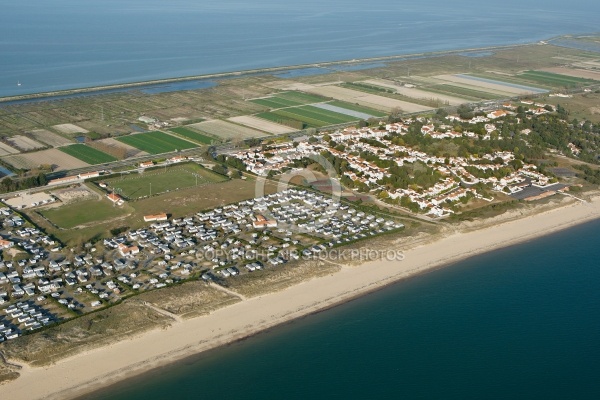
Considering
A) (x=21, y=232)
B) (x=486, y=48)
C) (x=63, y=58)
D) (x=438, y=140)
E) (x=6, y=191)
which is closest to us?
(x=21, y=232)

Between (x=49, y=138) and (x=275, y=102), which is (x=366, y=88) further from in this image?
(x=49, y=138)

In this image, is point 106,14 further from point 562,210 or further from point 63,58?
point 562,210

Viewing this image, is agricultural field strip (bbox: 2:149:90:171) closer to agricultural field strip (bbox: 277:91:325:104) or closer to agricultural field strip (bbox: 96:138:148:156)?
agricultural field strip (bbox: 96:138:148:156)

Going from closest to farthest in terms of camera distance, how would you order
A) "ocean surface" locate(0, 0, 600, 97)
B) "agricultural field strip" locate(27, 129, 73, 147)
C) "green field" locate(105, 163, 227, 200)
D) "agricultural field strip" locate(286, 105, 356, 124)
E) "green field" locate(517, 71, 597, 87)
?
"green field" locate(105, 163, 227, 200) → "agricultural field strip" locate(27, 129, 73, 147) → "agricultural field strip" locate(286, 105, 356, 124) → "green field" locate(517, 71, 597, 87) → "ocean surface" locate(0, 0, 600, 97)

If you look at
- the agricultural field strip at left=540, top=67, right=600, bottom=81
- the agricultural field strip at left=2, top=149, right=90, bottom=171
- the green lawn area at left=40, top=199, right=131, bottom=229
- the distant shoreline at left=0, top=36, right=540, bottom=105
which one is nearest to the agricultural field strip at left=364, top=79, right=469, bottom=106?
the distant shoreline at left=0, top=36, right=540, bottom=105

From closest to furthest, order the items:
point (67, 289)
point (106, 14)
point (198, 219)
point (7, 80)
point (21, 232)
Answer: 1. point (67, 289)
2. point (21, 232)
3. point (198, 219)
4. point (7, 80)
5. point (106, 14)

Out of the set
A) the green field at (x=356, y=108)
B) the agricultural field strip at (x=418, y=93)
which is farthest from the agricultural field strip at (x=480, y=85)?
the green field at (x=356, y=108)

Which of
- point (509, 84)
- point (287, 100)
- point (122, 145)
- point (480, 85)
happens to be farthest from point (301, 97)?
point (509, 84)

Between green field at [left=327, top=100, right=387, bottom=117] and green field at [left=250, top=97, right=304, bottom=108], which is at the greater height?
green field at [left=250, top=97, right=304, bottom=108]

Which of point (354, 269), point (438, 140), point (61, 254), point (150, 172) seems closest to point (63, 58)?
point (150, 172)
